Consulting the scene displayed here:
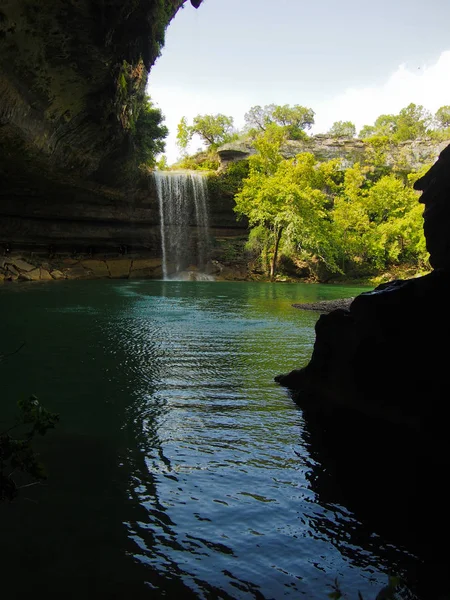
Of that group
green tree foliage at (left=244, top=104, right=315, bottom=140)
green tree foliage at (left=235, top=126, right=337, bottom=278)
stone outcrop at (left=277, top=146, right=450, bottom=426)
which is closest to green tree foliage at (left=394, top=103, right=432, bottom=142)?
green tree foliage at (left=244, top=104, right=315, bottom=140)

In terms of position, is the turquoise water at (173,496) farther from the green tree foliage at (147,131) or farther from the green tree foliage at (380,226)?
the green tree foliage at (380,226)

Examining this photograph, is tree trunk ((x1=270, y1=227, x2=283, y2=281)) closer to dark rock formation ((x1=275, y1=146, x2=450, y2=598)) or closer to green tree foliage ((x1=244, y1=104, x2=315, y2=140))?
dark rock formation ((x1=275, y1=146, x2=450, y2=598))

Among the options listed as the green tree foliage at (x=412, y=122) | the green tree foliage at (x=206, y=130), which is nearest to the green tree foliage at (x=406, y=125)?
the green tree foliage at (x=412, y=122)

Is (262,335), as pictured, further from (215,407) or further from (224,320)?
(215,407)

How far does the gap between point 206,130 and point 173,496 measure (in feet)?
185

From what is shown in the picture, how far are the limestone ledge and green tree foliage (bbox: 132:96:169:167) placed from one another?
24.5ft

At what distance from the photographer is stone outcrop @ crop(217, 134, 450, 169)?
144ft

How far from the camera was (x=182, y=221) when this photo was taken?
36.4m

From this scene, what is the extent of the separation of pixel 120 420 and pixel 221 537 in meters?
2.31

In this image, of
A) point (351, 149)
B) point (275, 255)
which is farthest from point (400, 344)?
point (351, 149)

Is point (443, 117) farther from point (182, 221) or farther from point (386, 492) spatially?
point (386, 492)

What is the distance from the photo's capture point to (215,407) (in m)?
5.54

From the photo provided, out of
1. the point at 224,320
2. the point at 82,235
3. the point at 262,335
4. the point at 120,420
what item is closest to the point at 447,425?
the point at 120,420

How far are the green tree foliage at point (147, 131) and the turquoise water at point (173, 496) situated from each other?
26364mm
